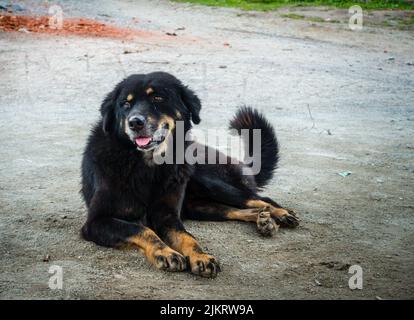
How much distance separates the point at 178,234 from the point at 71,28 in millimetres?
10894

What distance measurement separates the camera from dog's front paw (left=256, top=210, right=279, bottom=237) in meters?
4.37

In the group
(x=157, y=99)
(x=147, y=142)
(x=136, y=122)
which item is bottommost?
(x=147, y=142)

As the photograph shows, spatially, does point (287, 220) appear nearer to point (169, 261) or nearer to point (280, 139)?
point (169, 261)

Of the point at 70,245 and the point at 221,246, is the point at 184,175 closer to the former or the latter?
the point at 221,246

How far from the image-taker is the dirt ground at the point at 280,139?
3635mm

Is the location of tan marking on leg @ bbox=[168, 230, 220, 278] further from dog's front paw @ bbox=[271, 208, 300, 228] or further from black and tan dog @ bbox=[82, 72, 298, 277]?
dog's front paw @ bbox=[271, 208, 300, 228]

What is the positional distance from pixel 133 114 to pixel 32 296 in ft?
4.67

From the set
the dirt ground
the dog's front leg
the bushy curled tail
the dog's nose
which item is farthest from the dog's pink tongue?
the bushy curled tail

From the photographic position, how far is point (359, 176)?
232 inches

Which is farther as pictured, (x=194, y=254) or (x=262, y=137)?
(x=262, y=137)

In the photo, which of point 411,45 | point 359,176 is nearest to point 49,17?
point 411,45

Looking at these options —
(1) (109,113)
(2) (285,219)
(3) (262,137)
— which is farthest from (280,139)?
(1) (109,113)

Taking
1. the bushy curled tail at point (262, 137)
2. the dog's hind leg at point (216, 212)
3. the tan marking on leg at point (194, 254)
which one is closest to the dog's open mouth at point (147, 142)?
the tan marking on leg at point (194, 254)

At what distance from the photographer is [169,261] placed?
12.1 ft
